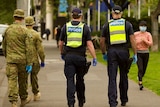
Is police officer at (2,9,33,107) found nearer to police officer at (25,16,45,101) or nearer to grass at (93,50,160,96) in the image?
police officer at (25,16,45,101)

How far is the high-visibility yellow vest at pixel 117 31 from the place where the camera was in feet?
32.2

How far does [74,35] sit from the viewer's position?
374 inches

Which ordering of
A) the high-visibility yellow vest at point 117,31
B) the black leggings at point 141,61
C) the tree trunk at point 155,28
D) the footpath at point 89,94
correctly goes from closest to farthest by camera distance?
the high-visibility yellow vest at point 117,31
the footpath at point 89,94
the black leggings at point 141,61
the tree trunk at point 155,28

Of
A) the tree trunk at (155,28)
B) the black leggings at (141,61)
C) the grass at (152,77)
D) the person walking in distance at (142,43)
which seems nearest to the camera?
the person walking in distance at (142,43)

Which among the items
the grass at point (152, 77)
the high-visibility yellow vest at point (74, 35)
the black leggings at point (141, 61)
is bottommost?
the grass at point (152, 77)

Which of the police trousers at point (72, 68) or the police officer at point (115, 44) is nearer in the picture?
the police trousers at point (72, 68)

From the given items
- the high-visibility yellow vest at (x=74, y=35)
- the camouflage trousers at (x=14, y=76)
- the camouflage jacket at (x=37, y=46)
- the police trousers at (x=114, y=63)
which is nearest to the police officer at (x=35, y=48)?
the camouflage jacket at (x=37, y=46)

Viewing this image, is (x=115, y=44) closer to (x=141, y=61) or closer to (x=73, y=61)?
(x=73, y=61)

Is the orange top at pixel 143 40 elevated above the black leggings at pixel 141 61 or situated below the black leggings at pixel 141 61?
above

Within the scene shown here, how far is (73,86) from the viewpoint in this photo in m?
9.56

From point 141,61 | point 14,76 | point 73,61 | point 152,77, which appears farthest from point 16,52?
point 152,77

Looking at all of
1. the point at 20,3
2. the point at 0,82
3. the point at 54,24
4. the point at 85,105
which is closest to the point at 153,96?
the point at 85,105

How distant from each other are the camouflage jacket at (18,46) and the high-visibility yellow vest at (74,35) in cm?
72

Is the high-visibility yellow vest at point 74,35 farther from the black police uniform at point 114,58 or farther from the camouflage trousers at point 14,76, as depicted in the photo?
the camouflage trousers at point 14,76
